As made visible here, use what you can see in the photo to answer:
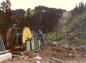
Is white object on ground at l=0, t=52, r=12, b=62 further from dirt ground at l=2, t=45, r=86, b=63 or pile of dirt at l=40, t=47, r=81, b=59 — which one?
pile of dirt at l=40, t=47, r=81, b=59

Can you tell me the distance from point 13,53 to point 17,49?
10 cm

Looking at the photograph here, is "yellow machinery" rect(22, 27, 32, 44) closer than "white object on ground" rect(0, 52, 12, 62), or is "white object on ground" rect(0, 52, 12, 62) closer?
"white object on ground" rect(0, 52, 12, 62)

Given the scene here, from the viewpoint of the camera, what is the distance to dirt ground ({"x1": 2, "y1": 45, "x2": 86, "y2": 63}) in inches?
160

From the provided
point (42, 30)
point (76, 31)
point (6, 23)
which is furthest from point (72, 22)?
point (6, 23)

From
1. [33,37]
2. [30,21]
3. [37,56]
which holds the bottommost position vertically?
[37,56]

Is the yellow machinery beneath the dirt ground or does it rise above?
above

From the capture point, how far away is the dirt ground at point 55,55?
4.07 m

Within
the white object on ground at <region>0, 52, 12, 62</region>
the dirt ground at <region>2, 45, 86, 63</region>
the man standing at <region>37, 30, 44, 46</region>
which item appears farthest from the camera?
the man standing at <region>37, 30, 44, 46</region>

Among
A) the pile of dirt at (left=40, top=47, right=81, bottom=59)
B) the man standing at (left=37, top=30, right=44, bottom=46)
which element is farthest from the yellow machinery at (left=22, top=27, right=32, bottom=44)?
the pile of dirt at (left=40, top=47, right=81, bottom=59)

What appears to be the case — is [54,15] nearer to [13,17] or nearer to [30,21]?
[30,21]

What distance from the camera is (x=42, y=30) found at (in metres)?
4.21

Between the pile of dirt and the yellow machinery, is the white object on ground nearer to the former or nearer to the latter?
the yellow machinery

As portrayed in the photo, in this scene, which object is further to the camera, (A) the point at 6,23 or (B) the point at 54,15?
(B) the point at 54,15

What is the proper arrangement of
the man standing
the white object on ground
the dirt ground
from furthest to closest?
the man standing
the dirt ground
the white object on ground
